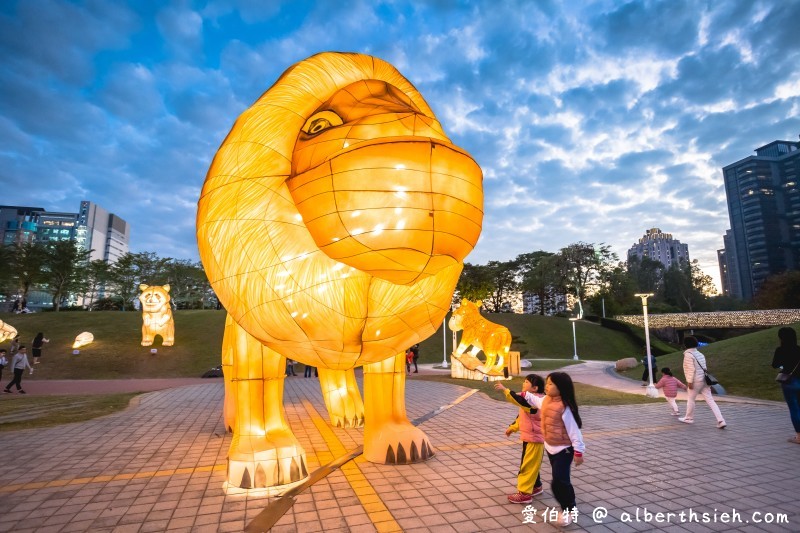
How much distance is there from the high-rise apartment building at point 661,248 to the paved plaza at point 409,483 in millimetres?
162443

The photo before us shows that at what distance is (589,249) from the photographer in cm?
4628

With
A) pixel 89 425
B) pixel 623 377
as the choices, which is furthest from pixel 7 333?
pixel 623 377

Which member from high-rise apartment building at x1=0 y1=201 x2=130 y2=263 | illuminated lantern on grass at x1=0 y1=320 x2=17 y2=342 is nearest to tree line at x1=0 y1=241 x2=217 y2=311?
illuminated lantern on grass at x1=0 y1=320 x2=17 y2=342

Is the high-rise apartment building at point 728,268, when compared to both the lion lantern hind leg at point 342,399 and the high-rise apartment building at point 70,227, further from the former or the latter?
the high-rise apartment building at point 70,227

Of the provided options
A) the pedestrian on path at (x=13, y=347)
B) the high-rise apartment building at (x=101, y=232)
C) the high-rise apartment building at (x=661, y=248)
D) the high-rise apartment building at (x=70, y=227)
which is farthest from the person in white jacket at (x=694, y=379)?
the high-rise apartment building at (x=661, y=248)

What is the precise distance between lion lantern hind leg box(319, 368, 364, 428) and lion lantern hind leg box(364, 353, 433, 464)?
1843mm

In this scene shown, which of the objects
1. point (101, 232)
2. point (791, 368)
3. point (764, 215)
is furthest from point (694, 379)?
point (101, 232)

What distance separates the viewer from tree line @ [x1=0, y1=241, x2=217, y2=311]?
3431 centimetres

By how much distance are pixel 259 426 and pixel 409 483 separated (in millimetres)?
1473

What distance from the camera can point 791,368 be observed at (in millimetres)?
5316

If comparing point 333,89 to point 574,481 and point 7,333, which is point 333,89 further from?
point 7,333

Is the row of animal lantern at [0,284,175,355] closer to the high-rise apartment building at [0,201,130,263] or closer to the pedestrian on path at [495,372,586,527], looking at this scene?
the pedestrian on path at [495,372,586,527]

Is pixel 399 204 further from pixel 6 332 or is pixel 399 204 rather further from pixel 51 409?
pixel 6 332

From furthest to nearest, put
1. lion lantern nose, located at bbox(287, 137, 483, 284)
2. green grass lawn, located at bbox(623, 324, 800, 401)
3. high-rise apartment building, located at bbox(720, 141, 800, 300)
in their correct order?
high-rise apartment building, located at bbox(720, 141, 800, 300), green grass lawn, located at bbox(623, 324, 800, 401), lion lantern nose, located at bbox(287, 137, 483, 284)
